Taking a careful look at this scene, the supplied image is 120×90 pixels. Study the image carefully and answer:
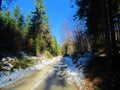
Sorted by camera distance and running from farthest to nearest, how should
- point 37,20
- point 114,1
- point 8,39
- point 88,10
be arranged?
point 37,20 → point 8,39 → point 88,10 → point 114,1

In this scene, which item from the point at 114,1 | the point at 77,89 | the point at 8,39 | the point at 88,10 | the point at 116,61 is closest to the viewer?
the point at 77,89

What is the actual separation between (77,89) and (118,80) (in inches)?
109

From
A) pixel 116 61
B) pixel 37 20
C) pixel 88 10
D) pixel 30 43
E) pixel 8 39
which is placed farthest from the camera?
pixel 37 20

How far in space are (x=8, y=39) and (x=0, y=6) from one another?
56.0 feet

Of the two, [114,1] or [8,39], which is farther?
[8,39]

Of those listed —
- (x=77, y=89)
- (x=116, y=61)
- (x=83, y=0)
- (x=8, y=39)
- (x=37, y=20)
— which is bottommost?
(x=77, y=89)

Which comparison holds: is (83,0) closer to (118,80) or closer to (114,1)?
(114,1)

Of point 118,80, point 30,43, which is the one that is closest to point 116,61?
point 118,80

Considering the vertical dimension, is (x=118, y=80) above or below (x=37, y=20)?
below

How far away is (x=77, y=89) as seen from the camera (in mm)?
15109

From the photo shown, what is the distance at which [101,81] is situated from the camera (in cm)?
1570

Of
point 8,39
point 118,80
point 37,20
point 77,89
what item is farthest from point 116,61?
point 37,20

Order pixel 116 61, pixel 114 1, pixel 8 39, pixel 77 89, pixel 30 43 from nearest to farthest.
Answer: pixel 77 89 → pixel 116 61 → pixel 114 1 → pixel 8 39 → pixel 30 43

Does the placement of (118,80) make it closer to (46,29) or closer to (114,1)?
(114,1)
